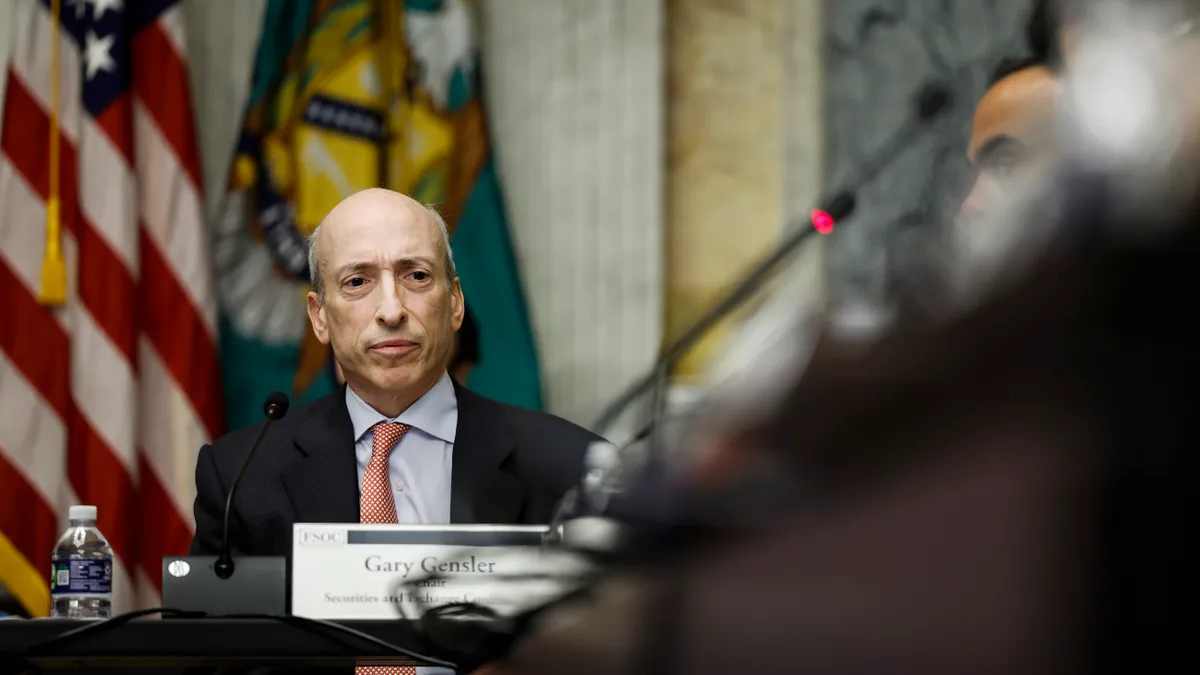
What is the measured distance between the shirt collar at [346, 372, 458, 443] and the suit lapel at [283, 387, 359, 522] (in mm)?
38

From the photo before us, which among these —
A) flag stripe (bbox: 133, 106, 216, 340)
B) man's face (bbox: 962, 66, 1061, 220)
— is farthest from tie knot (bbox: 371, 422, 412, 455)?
flag stripe (bbox: 133, 106, 216, 340)

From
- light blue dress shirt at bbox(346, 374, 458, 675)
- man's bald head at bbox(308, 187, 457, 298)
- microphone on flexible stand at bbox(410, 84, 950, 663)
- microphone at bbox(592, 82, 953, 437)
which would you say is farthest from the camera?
man's bald head at bbox(308, 187, 457, 298)

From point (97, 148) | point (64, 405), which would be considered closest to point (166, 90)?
point (97, 148)

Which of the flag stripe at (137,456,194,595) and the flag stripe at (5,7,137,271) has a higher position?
the flag stripe at (5,7,137,271)

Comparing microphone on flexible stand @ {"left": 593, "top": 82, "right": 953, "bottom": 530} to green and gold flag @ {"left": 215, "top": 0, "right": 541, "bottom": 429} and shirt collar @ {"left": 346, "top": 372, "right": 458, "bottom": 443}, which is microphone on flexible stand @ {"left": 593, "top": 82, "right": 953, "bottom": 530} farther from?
green and gold flag @ {"left": 215, "top": 0, "right": 541, "bottom": 429}

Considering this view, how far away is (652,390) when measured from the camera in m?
0.59

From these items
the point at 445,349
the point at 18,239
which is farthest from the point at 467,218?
the point at 445,349

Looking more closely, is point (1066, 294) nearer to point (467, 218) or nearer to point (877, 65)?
point (467, 218)

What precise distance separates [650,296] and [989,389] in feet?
12.1

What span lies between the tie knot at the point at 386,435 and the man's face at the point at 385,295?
77 millimetres

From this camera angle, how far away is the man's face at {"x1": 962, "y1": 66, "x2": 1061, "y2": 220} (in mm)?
380

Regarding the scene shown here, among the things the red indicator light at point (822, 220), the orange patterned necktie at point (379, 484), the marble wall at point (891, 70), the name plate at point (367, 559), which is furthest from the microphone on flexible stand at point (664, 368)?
the marble wall at point (891, 70)

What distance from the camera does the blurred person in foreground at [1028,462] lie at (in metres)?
0.33

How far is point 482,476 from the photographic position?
2312 mm
